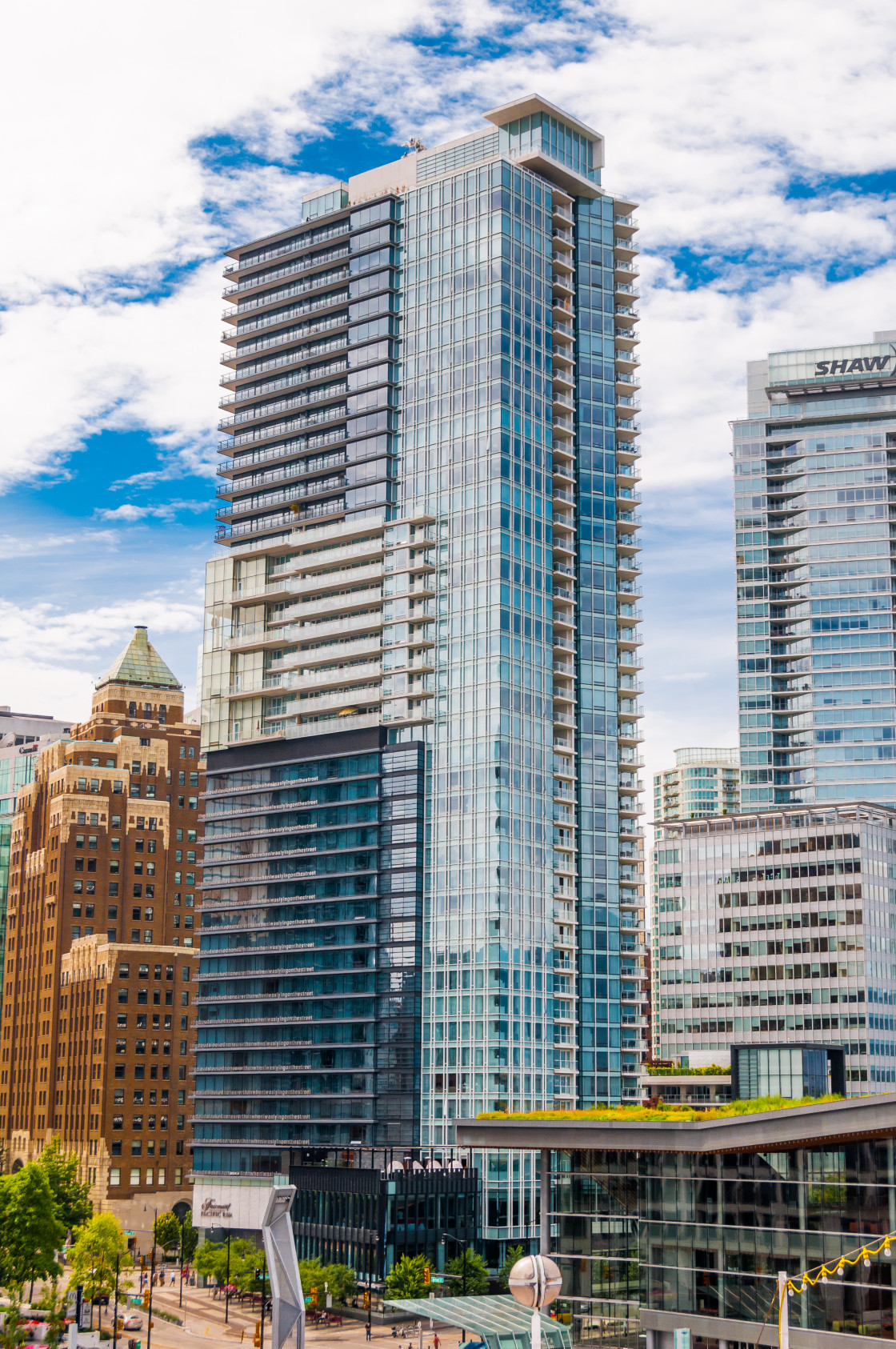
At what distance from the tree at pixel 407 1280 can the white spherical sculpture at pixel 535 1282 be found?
344ft

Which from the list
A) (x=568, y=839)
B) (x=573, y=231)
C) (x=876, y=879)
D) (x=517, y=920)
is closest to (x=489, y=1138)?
(x=517, y=920)

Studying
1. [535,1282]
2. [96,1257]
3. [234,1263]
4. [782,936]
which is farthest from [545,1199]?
[782,936]

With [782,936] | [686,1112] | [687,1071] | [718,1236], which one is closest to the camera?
[718,1236]

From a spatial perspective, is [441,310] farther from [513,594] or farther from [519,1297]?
[519,1297]

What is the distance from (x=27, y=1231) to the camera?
12456cm

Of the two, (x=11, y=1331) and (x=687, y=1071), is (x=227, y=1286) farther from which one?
(x=687, y=1071)

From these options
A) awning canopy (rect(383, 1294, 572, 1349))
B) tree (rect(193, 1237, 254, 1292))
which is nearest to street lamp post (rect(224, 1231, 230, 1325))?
tree (rect(193, 1237, 254, 1292))

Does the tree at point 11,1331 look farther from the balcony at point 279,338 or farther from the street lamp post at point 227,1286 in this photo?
the balcony at point 279,338

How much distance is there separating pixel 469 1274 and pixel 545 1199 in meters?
53.5

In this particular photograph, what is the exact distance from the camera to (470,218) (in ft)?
554

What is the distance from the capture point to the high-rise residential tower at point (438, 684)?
155750 mm

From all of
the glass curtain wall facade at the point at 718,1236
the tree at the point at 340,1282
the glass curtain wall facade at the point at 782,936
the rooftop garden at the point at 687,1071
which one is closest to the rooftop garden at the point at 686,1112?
the glass curtain wall facade at the point at 718,1236

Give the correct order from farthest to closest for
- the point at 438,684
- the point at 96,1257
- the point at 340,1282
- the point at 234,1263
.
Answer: the point at 438,684, the point at 234,1263, the point at 96,1257, the point at 340,1282

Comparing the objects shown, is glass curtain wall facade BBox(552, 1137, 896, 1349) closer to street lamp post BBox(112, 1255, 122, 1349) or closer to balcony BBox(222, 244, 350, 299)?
street lamp post BBox(112, 1255, 122, 1349)
